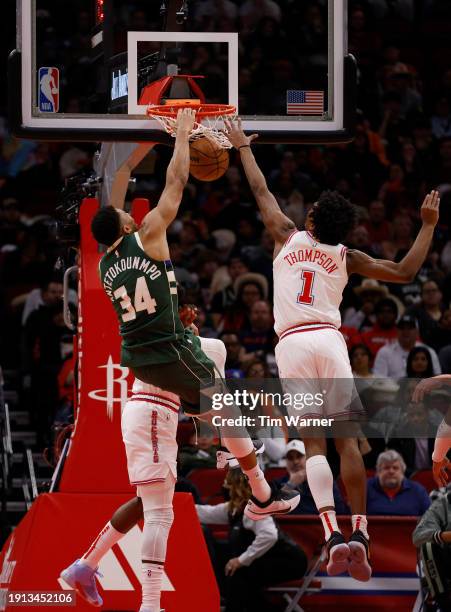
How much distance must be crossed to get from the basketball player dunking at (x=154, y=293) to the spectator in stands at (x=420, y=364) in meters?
4.78

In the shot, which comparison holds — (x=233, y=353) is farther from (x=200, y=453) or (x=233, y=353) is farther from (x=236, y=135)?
(x=236, y=135)

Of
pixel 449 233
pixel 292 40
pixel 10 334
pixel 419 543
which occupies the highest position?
pixel 292 40

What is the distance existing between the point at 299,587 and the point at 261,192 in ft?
14.3

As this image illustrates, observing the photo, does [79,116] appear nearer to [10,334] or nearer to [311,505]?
[311,505]

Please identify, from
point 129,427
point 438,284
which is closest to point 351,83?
point 129,427

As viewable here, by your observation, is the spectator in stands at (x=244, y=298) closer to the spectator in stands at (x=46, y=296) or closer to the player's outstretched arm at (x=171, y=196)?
the spectator in stands at (x=46, y=296)

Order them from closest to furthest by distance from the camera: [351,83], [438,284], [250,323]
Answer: [351,83], [250,323], [438,284]

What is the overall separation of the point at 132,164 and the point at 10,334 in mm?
5721

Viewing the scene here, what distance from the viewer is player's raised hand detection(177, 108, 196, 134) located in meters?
9.00

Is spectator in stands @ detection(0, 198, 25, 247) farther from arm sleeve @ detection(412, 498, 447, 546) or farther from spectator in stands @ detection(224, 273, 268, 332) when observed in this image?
arm sleeve @ detection(412, 498, 447, 546)

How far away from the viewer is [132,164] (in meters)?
10.4

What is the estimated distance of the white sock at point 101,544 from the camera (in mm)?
9289

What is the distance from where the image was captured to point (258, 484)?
9.35 meters

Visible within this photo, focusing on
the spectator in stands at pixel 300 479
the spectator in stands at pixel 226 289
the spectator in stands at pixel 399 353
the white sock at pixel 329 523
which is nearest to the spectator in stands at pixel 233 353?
the spectator in stands at pixel 226 289
